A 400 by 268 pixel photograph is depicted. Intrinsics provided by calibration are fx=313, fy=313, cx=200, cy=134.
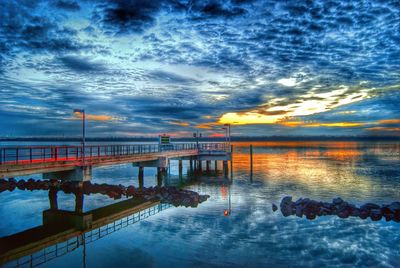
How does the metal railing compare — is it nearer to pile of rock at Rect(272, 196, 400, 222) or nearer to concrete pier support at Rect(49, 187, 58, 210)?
concrete pier support at Rect(49, 187, 58, 210)

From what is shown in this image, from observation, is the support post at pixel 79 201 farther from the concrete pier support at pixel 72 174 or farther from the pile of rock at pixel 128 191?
the concrete pier support at pixel 72 174

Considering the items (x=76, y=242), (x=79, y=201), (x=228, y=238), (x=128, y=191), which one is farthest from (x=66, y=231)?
(x=128, y=191)

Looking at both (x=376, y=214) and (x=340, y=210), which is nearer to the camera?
(x=376, y=214)

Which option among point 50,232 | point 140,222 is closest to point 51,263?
point 50,232

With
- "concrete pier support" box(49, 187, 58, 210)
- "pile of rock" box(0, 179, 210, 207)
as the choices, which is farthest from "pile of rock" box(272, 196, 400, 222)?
"concrete pier support" box(49, 187, 58, 210)

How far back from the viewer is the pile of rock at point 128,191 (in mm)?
24188

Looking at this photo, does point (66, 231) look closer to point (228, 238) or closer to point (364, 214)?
point (228, 238)

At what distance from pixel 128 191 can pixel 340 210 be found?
16.7 m

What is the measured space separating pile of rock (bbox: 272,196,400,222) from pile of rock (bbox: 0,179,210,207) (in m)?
7.03

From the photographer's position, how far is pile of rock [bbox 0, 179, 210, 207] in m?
24.2

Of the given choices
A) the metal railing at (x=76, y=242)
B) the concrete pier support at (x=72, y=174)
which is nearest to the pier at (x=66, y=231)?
the metal railing at (x=76, y=242)

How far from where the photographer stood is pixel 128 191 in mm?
27094

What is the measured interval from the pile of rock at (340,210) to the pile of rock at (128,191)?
7.03 m

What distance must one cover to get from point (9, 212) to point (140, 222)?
33.8ft
